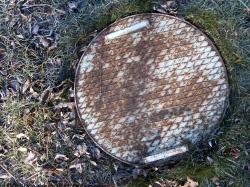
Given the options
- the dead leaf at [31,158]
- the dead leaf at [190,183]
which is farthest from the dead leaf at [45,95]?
the dead leaf at [190,183]

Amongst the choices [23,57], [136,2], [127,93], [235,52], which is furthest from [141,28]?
[23,57]

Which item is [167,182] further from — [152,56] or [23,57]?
[23,57]

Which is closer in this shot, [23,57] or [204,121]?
[204,121]

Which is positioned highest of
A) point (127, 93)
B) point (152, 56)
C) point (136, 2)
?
point (136, 2)

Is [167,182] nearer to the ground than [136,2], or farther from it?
nearer to the ground

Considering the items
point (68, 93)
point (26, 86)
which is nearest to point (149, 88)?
point (68, 93)

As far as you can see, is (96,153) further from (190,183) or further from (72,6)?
(72,6)

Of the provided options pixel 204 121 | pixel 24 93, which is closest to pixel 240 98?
pixel 204 121
